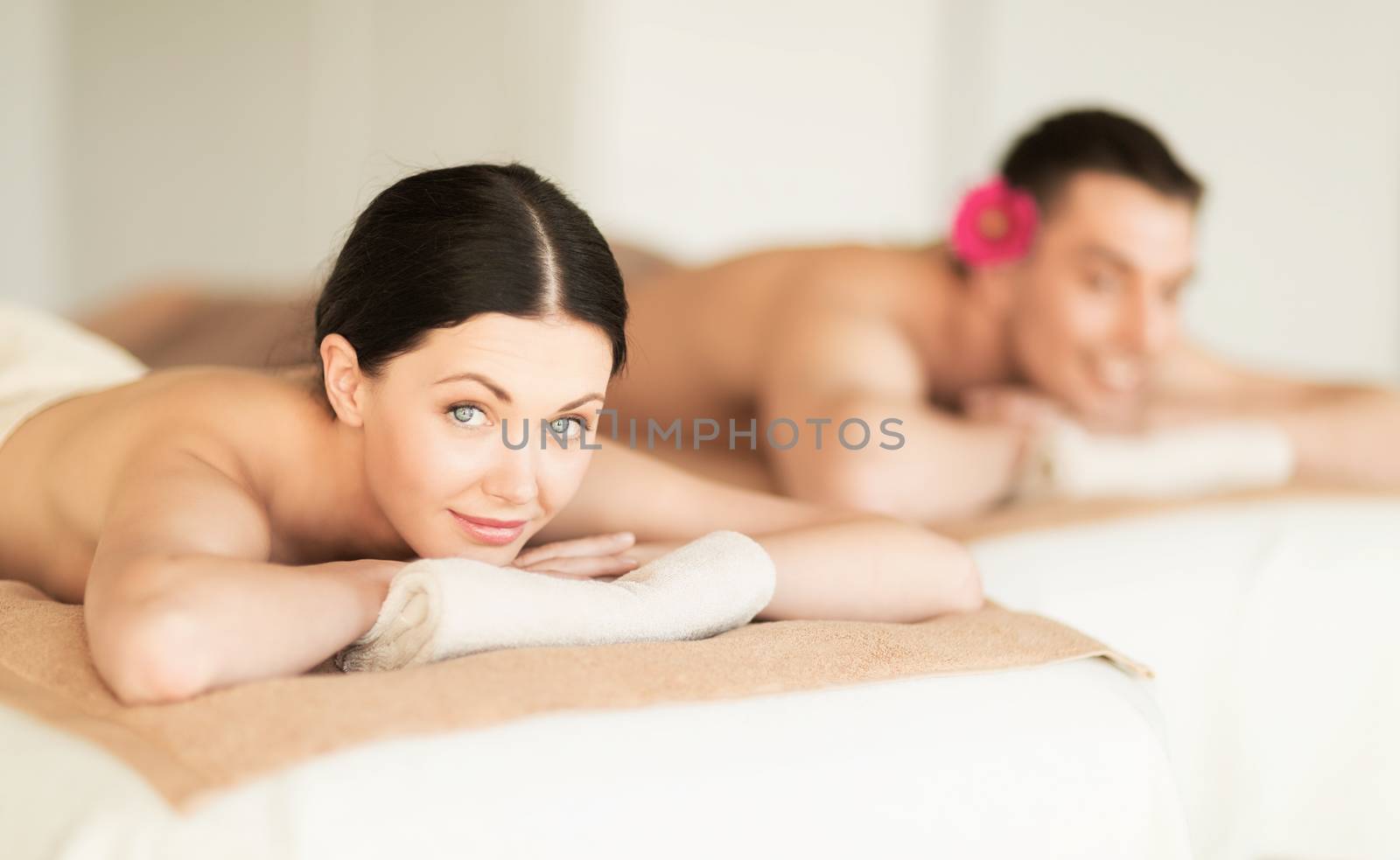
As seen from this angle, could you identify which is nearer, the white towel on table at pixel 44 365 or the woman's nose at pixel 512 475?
the woman's nose at pixel 512 475

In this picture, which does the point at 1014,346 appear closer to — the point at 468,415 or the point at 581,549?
the point at 581,549

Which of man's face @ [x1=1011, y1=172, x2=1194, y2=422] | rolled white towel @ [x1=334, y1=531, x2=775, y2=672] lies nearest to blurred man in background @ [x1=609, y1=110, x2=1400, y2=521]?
man's face @ [x1=1011, y1=172, x2=1194, y2=422]

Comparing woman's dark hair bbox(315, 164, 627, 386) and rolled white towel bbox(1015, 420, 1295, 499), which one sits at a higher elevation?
woman's dark hair bbox(315, 164, 627, 386)

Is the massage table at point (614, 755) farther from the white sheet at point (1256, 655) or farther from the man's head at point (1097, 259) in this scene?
the man's head at point (1097, 259)

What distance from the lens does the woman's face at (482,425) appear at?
103cm

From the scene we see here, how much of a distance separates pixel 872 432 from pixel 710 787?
2.97 ft

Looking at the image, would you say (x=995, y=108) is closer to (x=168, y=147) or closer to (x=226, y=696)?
(x=168, y=147)

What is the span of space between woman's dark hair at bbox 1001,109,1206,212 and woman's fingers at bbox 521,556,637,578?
3.91ft

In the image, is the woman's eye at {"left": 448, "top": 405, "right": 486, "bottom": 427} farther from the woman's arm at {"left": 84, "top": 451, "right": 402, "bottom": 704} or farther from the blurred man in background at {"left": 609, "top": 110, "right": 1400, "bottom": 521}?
the blurred man in background at {"left": 609, "top": 110, "right": 1400, "bottom": 521}

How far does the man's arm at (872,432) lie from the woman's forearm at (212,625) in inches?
33.4

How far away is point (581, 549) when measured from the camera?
1188mm

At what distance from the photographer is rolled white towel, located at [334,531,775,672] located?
3.08 ft

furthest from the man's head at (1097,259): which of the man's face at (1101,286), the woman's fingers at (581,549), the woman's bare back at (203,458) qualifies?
the woman's bare back at (203,458)

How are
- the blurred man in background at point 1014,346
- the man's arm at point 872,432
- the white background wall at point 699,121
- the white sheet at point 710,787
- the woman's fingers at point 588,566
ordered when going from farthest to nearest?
the white background wall at point 699,121, the blurred man in background at point 1014,346, the man's arm at point 872,432, the woman's fingers at point 588,566, the white sheet at point 710,787
